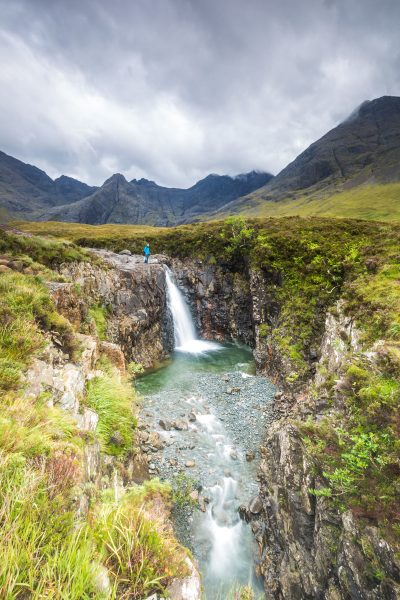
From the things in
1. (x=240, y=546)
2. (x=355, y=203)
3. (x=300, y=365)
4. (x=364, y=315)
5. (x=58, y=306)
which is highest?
(x=355, y=203)

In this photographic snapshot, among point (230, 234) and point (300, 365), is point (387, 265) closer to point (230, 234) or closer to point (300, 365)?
point (300, 365)

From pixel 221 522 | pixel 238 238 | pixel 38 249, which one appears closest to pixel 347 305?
pixel 221 522

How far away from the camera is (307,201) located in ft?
511

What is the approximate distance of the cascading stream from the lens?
9.82 m

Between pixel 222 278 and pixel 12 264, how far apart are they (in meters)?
24.1

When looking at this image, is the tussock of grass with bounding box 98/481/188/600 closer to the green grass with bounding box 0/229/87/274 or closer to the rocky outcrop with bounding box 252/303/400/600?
the rocky outcrop with bounding box 252/303/400/600

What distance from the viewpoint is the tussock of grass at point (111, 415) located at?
742cm

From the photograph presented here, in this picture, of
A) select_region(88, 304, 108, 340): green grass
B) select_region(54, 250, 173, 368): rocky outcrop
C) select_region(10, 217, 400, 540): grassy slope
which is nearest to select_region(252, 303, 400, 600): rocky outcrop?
select_region(10, 217, 400, 540): grassy slope

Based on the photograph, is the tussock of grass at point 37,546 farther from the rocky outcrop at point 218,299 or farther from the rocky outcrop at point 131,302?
the rocky outcrop at point 218,299

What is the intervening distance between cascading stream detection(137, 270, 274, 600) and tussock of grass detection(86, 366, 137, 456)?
475cm

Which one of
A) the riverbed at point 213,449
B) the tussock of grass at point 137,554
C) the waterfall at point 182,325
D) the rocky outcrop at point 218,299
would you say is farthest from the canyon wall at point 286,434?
the tussock of grass at point 137,554

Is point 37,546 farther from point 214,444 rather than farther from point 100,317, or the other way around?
point 100,317

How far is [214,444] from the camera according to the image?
1434 centimetres

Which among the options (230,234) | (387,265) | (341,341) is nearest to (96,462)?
(341,341)
